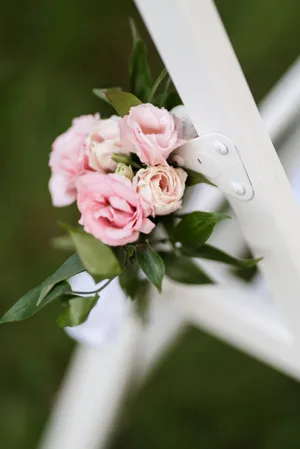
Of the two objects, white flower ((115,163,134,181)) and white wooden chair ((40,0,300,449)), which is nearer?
white wooden chair ((40,0,300,449))

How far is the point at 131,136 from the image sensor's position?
0.58 m

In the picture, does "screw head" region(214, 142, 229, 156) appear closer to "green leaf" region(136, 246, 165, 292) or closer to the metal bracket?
the metal bracket

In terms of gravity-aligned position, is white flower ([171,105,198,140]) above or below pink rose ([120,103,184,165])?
below

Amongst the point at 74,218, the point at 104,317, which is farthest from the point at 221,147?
the point at 74,218

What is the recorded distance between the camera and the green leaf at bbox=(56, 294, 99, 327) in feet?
2.15

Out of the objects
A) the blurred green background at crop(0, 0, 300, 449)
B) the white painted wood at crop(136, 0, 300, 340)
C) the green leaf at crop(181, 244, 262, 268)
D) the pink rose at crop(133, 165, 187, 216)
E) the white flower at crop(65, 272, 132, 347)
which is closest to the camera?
the white painted wood at crop(136, 0, 300, 340)

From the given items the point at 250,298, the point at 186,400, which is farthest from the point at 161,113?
the point at 186,400

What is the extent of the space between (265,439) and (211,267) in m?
0.46

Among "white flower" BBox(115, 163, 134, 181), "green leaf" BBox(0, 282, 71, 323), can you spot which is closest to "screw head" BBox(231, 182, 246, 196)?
"white flower" BBox(115, 163, 134, 181)

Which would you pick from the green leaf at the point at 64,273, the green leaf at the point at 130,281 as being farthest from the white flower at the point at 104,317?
the green leaf at the point at 64,273

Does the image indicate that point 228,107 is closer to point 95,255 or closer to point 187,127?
point 187,127

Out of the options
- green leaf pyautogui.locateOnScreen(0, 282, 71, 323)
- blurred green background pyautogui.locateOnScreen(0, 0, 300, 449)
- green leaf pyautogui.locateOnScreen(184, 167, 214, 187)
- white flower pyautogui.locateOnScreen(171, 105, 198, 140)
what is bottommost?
blurred green background pyautogui.locateOnScreen(0, 0, 300, 449)

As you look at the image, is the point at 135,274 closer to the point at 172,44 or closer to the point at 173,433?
the point at 172,44

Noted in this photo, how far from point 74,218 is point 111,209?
0.80 m
